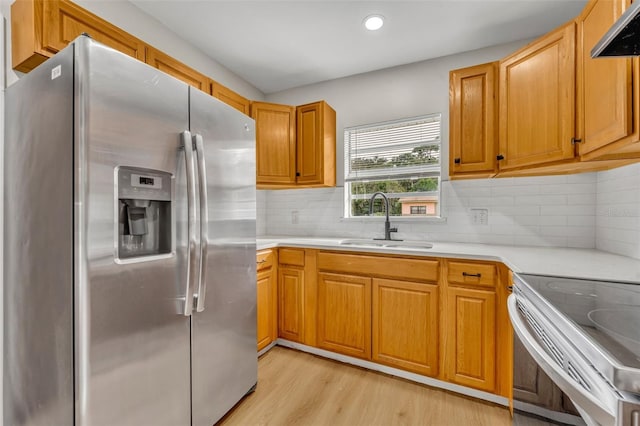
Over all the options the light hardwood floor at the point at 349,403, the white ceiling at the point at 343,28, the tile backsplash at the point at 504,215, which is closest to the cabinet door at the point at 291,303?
the light hardwood floor at the point at 349,403

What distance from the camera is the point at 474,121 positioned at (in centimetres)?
201

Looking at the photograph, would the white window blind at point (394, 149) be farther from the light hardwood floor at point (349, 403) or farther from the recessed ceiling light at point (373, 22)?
the light hardwood floor at point (349, 403)

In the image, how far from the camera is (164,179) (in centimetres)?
125

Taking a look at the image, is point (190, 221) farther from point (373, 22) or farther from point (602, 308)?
point (373, 22)

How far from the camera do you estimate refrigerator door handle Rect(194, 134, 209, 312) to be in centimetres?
136

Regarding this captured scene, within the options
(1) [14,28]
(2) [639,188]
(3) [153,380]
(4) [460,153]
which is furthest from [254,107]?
(2) [639,188]

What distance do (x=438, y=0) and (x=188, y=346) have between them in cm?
253

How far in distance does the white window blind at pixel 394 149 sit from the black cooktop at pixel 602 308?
1610 millimetres

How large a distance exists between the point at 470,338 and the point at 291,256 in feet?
4.58

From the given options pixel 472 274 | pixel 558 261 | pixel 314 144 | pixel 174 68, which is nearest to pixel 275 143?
pixel 314 144

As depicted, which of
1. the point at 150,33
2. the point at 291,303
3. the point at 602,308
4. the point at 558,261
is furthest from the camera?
the point at 291,303

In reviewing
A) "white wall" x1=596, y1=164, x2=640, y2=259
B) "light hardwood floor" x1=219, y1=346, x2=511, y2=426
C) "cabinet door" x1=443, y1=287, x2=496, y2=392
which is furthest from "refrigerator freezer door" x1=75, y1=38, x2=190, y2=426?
"white wall" x1=596, y1=164, x2=640, y2=259

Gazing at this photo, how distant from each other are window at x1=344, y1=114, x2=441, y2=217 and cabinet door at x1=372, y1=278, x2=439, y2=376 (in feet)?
2.92

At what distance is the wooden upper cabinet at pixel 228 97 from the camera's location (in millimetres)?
2252
